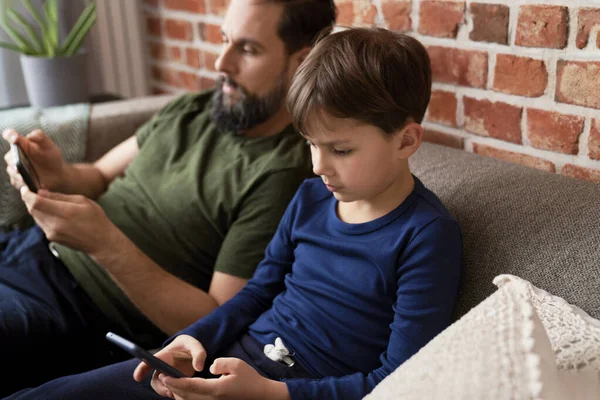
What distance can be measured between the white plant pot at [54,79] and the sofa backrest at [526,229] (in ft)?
4.39

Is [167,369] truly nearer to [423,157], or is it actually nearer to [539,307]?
[539,307]

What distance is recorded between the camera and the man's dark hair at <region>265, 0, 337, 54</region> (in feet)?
4.35

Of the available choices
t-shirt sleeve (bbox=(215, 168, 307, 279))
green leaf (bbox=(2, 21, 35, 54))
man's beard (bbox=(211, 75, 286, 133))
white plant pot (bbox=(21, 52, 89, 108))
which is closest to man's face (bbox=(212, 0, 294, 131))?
man's beard (bbox=(211, 75, 286, 133))

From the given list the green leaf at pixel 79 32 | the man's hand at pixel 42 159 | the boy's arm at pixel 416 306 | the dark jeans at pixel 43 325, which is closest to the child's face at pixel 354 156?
the boy's arm at pixel 416 306

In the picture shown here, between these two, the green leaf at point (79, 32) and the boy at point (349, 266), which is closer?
the boy at point (349, 266)

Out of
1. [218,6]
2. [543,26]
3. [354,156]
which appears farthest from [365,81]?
[218,6]

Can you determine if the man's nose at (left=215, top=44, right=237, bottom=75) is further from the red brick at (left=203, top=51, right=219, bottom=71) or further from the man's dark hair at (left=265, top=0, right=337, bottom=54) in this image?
the red brick at (left=203, top=51, right=219, bottom=71)

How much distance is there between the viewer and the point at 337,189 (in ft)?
3.14

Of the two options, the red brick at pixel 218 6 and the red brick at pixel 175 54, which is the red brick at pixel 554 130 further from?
the red brick at pixel 175 54

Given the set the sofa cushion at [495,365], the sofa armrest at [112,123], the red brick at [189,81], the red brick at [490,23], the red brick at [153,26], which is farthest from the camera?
the red brick at [153,26]

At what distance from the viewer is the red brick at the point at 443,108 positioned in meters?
1.31

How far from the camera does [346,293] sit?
0.99m

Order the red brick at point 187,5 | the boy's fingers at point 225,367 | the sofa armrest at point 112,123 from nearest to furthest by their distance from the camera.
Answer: the boy's fingers at point 225,367 → the sofa armrest at point 112,123 → the red brick at point 187,5

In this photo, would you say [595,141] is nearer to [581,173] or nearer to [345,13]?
[581,173]
